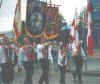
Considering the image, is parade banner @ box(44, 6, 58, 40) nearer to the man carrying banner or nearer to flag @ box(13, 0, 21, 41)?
flag @ box(13, 0, 21, 41)

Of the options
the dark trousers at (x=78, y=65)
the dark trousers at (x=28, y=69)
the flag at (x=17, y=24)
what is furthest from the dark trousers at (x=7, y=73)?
the dark trousers at (x=78, y=65)

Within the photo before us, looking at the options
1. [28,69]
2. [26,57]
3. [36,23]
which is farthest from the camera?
[36,23]

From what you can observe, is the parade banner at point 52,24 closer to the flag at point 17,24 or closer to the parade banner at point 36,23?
the parade banner at point 36,23

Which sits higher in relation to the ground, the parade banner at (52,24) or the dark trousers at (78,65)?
the parade banner at (52,24)

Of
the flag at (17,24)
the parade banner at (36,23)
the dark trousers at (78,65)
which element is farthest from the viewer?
the dark trousers at (78,65)

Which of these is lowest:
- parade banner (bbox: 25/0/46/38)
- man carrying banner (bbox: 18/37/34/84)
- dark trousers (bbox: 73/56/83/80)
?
dark trousers (bbox: 73/56/83/80)

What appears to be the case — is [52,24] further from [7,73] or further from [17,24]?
[7,73]

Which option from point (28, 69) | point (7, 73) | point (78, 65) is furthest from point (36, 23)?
point (7, 73)

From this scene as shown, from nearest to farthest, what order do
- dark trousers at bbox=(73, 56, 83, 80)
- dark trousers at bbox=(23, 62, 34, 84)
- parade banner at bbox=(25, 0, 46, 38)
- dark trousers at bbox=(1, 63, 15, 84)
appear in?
dark trousers at bbox=(1, 63, 15, 84) < dark trousers at bbox=(23, 62, 34, 84) < parade banner at bbox=(25, 0, 46, 38) < dark trousers at bbox=(73, 56, 83, 80)

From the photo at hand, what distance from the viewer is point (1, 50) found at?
10.3 metres

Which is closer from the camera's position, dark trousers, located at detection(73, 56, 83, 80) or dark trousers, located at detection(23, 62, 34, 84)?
dark trousers, located at detection(23, 62, 34, 84)

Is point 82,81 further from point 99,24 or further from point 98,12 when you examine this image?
point 99,24

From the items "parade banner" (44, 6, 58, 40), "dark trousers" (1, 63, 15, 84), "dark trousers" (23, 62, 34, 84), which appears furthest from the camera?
"parade banner" (44, 6, 58, 40)

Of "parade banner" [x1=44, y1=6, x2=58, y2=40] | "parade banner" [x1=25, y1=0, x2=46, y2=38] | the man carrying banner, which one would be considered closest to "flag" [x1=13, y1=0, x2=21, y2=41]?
"parade banner" [x1=25, y1=0, x2=46, y2=38]
